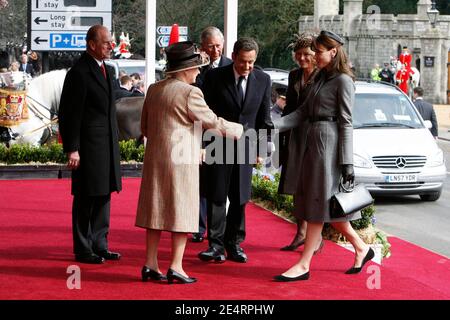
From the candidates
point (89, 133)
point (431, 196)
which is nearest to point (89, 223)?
point (89, 133)

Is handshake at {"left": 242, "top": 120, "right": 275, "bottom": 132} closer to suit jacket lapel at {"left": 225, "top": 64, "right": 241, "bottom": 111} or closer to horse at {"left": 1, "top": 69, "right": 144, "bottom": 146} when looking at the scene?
suit jacket lapel at {"left": 225, "top": 64, "right": 241, "bottom": 111}

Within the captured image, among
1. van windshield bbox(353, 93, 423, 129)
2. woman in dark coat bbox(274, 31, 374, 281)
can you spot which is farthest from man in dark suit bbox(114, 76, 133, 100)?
woman in dark coat bbox(274, 31, 374, 281)

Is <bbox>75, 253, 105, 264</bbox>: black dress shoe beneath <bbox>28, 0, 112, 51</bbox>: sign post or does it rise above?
beneath

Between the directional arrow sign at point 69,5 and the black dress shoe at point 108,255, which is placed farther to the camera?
the directional arrow sign at point 69,5

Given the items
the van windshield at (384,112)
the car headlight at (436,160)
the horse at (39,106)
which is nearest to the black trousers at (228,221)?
the car headlight at (436,160)

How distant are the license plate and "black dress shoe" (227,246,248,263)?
7.49 meters

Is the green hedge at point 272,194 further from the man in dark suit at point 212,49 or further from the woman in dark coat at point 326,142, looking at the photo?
the woman in dark coat at point 326,142

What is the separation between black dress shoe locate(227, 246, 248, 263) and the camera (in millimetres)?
10250

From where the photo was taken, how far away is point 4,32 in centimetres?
5103

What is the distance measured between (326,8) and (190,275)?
2956 inches

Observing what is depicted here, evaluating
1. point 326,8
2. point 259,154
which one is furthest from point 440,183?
point 326,8

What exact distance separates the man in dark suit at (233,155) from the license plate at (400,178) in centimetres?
745

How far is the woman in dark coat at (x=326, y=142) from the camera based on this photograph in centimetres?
938

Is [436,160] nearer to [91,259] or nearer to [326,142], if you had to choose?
[326,142]
